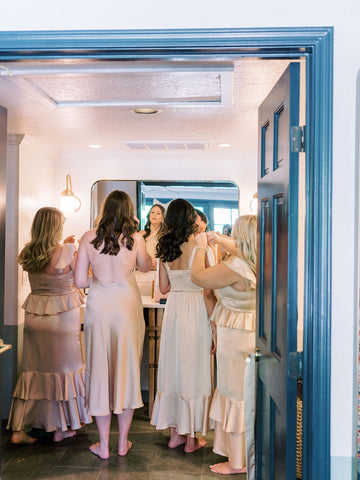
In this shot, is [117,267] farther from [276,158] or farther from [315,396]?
[315,396]

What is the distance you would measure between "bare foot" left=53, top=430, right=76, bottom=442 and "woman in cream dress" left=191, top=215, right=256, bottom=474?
119 centimetres

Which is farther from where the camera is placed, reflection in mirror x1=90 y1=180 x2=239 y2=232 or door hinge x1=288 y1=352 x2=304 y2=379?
reflection in mirror x1=90 y1=180 x2=239 y2=232

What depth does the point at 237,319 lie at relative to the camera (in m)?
3.25

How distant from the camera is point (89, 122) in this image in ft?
12.7

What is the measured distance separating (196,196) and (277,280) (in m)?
3.20

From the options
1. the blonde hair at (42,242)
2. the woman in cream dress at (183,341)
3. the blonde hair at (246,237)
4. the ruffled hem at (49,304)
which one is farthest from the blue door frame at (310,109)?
the ruffled hem at (49,304)

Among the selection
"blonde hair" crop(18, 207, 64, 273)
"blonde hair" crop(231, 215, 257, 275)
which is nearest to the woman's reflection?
"blonde hair" crop(18, 207, 64, 273)

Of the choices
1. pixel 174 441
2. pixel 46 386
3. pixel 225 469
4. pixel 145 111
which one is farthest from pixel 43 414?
pixel 145 111

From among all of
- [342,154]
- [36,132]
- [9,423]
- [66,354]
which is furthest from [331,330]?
[36,132]

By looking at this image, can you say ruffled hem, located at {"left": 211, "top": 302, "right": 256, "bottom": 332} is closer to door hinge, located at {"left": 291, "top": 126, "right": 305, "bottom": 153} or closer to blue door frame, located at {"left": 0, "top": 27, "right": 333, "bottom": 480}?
blue door frame, located at {"left": 0, "top": 27, "right": 333, "bottom": 480}

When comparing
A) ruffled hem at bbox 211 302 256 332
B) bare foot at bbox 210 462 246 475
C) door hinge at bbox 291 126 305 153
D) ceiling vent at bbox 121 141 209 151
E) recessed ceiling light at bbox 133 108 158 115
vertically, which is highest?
ceiling vent at bbox 121 141 209 151

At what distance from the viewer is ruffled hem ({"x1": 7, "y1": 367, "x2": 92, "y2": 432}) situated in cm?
384

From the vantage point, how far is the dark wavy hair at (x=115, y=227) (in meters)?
3.46

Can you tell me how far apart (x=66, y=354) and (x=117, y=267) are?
876 millimetres
